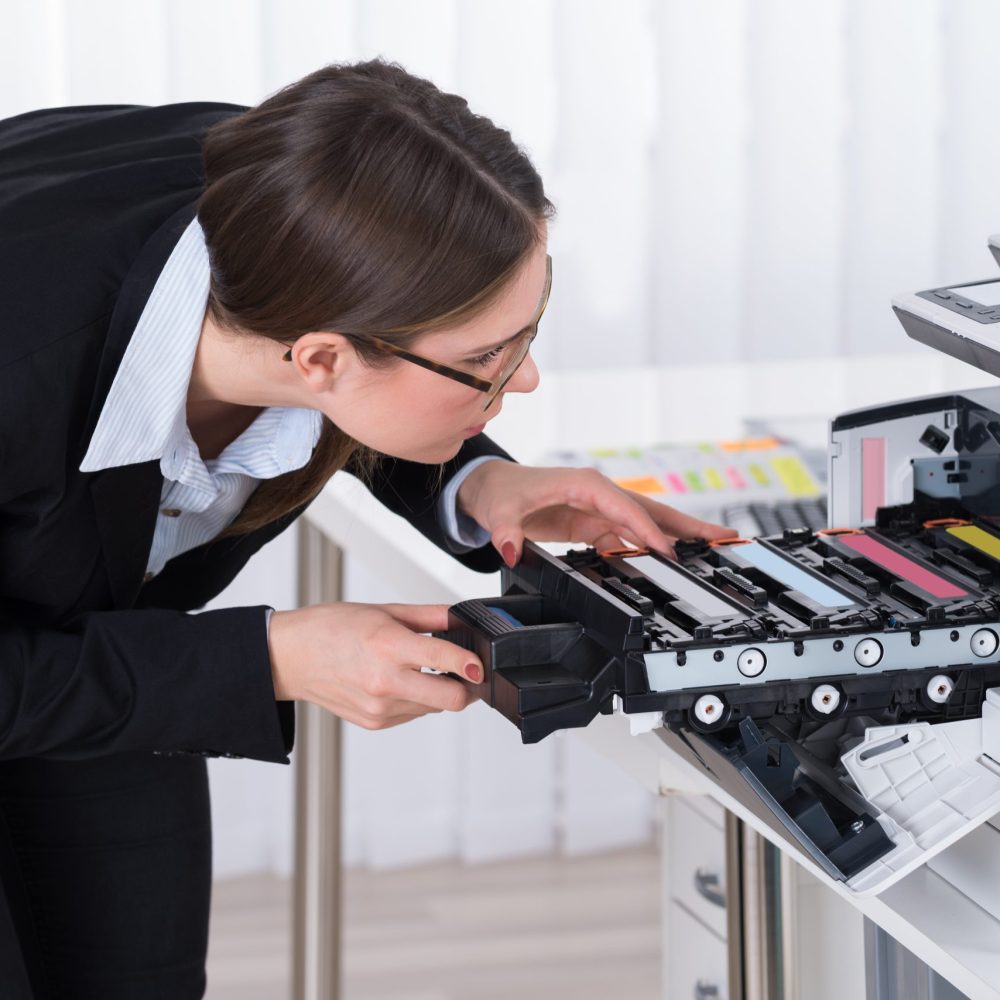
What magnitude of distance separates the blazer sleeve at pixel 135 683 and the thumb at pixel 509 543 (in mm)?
197

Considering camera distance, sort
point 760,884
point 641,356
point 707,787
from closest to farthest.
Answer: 1. point 707,787
2. point 760,884
3. point 641,356

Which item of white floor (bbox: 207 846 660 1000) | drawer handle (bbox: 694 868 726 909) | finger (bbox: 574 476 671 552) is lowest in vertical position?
white floor (bbox: 207 846 660 1000)

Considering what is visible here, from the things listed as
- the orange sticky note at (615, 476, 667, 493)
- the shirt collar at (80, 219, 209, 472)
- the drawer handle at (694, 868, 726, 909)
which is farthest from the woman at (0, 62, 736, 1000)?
the orange sticky note at (615, 476, 667, 493)

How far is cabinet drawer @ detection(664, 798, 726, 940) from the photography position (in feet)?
4.13

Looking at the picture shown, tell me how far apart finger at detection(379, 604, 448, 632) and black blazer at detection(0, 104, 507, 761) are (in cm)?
9

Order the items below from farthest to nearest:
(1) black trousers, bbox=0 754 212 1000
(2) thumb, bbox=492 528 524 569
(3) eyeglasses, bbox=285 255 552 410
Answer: (1) black trousers, bbox=0 754 212 1000, (2) thumb, bbox=492 528 524 569, (3) eyeglasses, bbox=285 255 552 410

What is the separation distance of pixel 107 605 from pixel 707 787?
0.44 m

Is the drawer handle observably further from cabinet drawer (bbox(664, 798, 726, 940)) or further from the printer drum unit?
the printer drum unit

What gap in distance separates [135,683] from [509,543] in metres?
0.29

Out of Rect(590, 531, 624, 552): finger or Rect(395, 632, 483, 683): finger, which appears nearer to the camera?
Rect(395, 632, 483, 683): finger

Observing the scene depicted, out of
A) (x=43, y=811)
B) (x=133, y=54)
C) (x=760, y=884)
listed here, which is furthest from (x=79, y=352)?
(x=133, y=54)

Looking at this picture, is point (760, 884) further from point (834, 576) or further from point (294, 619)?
point (294, 619)

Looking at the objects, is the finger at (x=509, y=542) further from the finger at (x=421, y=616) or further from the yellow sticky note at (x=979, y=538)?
the yellow sticky note at (x=979, y=538)

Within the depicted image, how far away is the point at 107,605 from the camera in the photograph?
106 cm
